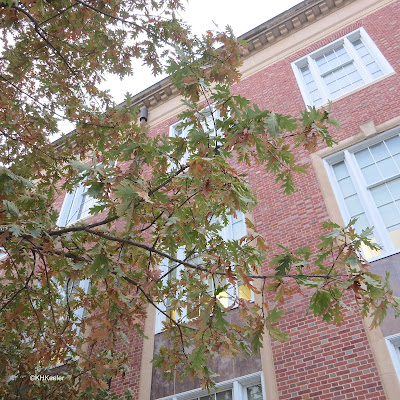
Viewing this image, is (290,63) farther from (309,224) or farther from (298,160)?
(309,224)

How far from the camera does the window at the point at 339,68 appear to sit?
10453 mm

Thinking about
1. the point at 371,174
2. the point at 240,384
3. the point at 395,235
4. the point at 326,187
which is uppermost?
the point at 371,174

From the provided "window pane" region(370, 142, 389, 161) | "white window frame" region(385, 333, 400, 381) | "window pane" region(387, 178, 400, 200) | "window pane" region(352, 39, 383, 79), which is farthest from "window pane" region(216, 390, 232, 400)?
"window pane" region(352, 39, 383, 79)

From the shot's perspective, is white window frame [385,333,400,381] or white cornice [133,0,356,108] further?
white cornice [133,0,356,108]

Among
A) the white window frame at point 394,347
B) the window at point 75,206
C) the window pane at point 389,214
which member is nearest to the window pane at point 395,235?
the window pane at point 389,214

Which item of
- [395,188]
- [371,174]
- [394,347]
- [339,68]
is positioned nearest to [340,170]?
[371,174]

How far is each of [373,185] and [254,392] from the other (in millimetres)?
4720

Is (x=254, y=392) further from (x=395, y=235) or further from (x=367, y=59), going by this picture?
(x=367, y=59)

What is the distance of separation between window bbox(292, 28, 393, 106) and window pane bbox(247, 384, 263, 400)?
6965 millimetres

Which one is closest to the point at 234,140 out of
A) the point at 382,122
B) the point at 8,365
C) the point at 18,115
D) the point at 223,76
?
the point at 223,76

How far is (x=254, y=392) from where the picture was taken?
712 centimetres

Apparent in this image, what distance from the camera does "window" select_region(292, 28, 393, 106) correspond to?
34.3ft

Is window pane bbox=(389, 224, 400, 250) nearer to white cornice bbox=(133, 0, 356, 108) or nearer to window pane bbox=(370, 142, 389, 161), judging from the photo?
window pane bbox=(370, 142, 389, 161)

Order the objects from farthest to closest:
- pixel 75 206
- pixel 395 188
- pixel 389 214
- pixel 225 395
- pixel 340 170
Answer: pixel 75 206 → pixel 340 170 → pixel 395 188 → pixel 389 214 → pixel 225 395
